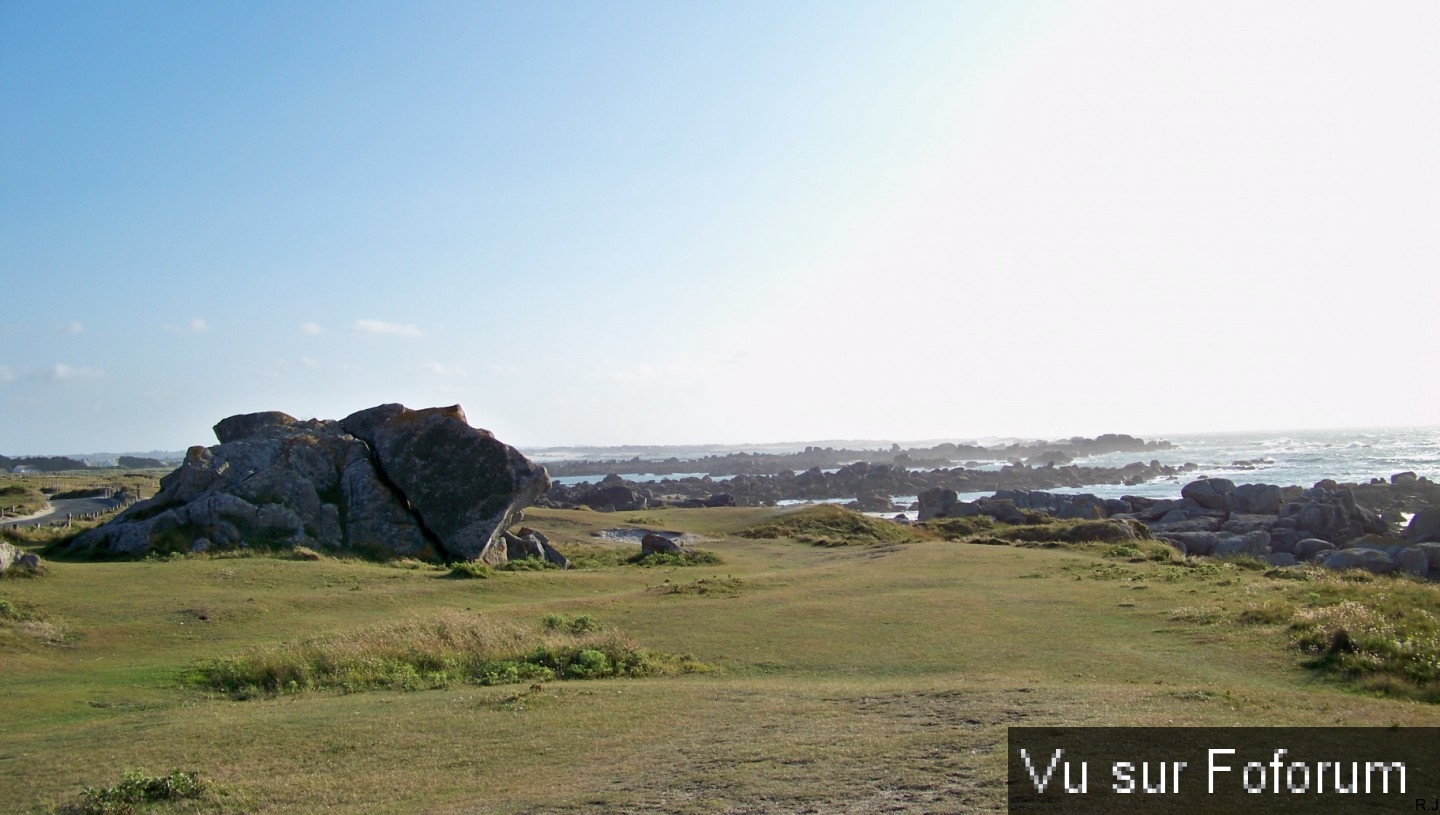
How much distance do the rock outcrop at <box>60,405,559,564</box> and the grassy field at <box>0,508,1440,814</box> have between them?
380 cm

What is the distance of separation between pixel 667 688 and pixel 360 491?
78.6 ft

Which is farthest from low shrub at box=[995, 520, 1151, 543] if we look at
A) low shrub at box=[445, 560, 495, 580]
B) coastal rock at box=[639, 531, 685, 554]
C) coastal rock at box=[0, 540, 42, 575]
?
coastal rock at box=[0, 540, 42, 575]

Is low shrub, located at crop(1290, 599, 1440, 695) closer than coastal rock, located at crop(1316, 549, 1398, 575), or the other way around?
low shrub, located at crop(1290, 599, 1440, 695)

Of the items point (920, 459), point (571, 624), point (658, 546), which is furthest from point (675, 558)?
point (920, 459)

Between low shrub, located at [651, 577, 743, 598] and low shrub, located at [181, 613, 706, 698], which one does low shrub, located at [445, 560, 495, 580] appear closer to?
low shrub, located at [651, 577, 743, 598]

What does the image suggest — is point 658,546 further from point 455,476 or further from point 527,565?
point 455,476

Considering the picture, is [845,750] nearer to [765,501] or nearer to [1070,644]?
[1070,644]

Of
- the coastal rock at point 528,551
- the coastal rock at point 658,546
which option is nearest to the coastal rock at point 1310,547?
the coastal rock at point 658,546

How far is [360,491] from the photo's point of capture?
33.8 m

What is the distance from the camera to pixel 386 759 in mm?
9789

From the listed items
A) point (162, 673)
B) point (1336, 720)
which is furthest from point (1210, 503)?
point (162, 673)

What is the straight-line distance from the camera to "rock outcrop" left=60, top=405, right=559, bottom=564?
3057 cm

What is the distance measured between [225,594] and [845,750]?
61.4ft

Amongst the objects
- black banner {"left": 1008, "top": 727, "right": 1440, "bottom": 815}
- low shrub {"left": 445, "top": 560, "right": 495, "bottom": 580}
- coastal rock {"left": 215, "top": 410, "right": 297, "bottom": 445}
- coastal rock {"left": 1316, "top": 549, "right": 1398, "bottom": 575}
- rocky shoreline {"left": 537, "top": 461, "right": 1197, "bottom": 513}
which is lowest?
rocky shoreline {"left": 537, "top": 461, "right": 1197, "bottom": 513}
